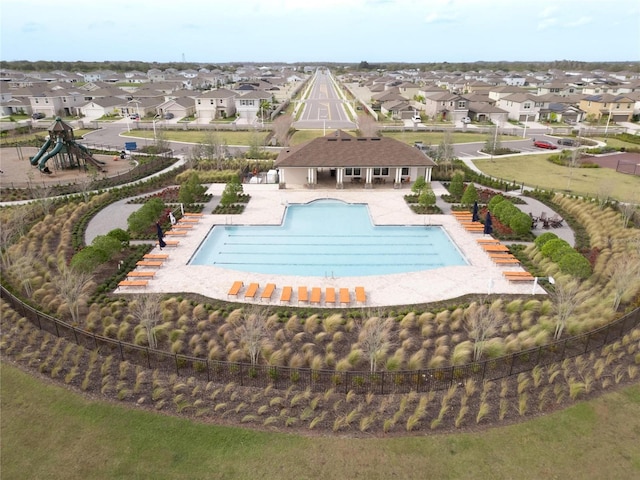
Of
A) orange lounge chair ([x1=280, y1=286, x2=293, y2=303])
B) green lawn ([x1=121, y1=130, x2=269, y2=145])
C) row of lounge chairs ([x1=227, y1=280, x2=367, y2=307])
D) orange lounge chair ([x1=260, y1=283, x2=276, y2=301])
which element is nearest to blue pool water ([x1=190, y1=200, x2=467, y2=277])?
orange lounge chair ([x1=260, y1=283, x2=276, y2=301])

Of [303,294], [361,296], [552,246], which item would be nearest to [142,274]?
[303,294]

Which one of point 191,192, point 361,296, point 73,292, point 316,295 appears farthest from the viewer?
point 191,192

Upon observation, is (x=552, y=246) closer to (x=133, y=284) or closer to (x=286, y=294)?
(x=286, y=294)

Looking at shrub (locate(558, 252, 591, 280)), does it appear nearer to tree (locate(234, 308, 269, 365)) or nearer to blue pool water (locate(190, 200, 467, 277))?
blue pool water (locate(190, 200, 467, 277))

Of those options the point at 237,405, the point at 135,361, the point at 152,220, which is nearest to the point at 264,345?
the point at 237,405

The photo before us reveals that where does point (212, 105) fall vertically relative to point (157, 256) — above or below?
above

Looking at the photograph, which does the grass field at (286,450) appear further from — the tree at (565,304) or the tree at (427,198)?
the tree at (427,198)

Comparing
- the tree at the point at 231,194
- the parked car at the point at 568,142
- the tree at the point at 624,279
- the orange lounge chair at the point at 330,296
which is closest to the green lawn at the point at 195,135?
the tree at the point at 231,194
